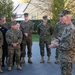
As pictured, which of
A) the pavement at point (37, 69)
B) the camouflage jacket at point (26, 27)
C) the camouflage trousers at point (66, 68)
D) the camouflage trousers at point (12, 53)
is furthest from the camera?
the camouflage jacket at point (26, 27)

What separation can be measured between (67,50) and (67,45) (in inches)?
5.5

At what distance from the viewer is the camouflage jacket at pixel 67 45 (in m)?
5.73

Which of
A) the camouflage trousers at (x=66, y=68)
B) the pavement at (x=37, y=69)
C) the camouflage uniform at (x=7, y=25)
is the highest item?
the camouflage uniform at (x=7, y=25)

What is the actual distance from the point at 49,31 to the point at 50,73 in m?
2.25

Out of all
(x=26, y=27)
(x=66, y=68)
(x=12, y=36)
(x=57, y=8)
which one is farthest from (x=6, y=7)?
(x=66, y=68)

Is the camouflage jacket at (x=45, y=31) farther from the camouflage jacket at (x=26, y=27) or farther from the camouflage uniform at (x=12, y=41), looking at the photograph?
the camouflage uniform at (x=12, y=41)

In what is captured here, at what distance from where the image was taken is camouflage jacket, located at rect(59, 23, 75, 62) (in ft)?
18.8

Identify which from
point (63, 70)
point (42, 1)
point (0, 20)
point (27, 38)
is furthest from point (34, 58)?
point (42, 1)

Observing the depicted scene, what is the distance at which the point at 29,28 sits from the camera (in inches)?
407

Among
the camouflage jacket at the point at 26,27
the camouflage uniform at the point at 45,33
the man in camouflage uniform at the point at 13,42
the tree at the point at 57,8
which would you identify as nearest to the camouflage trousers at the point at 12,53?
the man in camouflage uniform at the point at 13,42

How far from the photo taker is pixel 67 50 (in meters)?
5.81

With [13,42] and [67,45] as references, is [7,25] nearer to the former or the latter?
[13,42]

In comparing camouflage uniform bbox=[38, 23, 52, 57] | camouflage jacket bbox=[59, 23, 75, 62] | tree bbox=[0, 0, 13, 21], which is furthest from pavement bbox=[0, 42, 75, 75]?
tree bbox=[0, 0, 13, 21]

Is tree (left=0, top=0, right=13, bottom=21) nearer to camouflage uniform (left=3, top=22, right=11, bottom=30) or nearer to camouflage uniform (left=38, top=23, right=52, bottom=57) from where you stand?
camouflage uniform (left=38, top=23, right=52, bottom=57)
